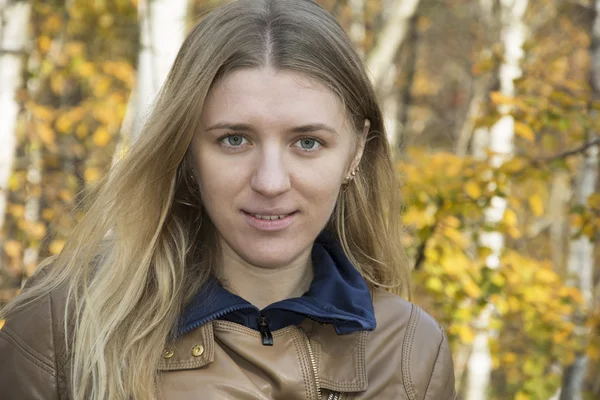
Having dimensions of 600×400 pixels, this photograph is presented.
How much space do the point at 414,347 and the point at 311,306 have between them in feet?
1.33

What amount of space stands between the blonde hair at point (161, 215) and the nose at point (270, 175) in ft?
0.75

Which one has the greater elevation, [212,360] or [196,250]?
[196,250]

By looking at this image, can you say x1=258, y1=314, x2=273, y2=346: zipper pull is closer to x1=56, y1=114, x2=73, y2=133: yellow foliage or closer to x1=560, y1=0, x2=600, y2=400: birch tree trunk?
x1=560, y1=0, x2=600, y2=400: birch tree trunk

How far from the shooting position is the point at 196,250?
256cm

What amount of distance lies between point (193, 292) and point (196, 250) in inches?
7.3

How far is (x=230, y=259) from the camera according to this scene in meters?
2.51

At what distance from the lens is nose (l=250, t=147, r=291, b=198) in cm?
222

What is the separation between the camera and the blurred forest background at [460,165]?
14.9 ft

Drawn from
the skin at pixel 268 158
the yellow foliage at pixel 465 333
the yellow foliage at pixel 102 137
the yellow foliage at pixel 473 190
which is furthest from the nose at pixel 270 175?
the yellow foliage at pixel 102 137

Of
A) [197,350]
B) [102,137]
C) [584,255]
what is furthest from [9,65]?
[584,255]

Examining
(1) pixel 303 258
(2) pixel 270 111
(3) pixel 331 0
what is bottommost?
(1) pixel 303 258

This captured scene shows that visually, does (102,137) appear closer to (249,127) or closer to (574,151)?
(574,151)

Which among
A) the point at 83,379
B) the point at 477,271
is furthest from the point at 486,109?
the point at 83,379

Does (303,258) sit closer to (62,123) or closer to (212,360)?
(212,360)
